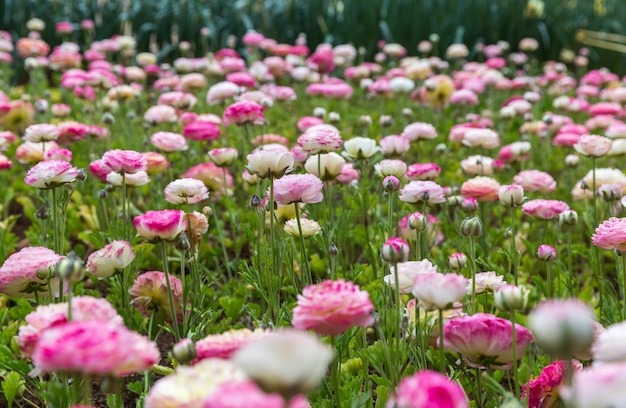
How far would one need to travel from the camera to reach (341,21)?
264 inches

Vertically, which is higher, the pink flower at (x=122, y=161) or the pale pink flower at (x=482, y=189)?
the pink flower at (x=122, y=161)

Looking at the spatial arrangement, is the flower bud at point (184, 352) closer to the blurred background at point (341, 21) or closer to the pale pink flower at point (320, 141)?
the pale pink flower at point (320, 141)

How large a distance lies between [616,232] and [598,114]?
2.21 meters

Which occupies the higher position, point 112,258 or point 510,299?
point 510,299

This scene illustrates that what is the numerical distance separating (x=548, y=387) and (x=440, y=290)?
1.33 ft

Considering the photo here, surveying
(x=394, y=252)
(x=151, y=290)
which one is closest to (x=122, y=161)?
(x=151, y=290)

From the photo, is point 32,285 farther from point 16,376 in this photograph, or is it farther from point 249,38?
point 249,38

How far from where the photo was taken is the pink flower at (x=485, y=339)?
1051 millimetres

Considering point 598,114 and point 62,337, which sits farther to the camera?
point 598,114

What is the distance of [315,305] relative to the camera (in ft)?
2.68

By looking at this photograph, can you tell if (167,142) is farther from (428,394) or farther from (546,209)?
(428,394)

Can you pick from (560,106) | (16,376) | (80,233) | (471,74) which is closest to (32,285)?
(16,376)

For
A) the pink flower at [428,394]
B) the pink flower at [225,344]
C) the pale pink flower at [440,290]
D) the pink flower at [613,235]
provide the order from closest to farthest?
the pink flower at [428,394] → the pink flower at [225,344] → the pale pink flower at [440,290] → the pink flower at [613,235]

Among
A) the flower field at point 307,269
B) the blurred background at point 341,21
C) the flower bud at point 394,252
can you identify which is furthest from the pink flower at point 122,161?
the blurred background at point 341,21
